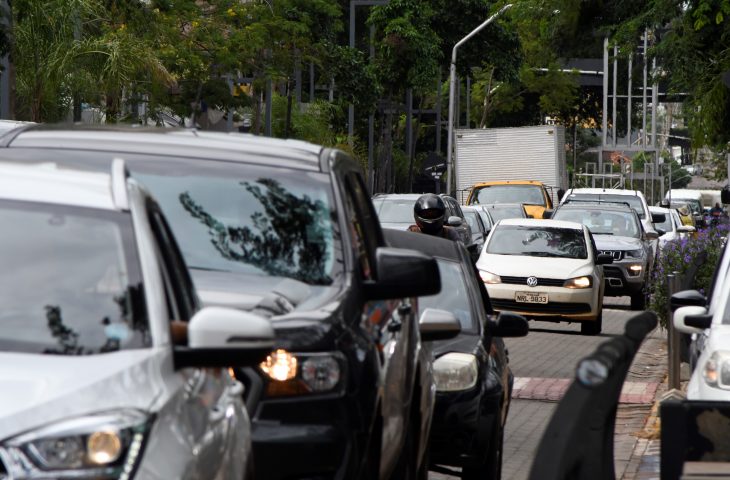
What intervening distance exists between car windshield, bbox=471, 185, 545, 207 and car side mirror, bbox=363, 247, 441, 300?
109 ft

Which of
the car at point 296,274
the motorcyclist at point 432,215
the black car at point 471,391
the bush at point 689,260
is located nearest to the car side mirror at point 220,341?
the car at point 296,274

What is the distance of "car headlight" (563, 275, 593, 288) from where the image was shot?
2308 cm

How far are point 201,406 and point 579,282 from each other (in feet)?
61.9

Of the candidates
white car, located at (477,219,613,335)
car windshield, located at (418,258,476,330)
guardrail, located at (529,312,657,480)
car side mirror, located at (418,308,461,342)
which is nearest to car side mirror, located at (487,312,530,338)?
car windshield, located at (418,258,476,330)

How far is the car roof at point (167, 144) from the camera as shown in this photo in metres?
7.16

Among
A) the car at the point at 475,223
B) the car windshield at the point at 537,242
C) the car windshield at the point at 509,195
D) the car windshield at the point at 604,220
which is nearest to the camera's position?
the car windshield at the point at 537,242

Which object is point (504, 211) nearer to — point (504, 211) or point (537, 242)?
point (504, 211)

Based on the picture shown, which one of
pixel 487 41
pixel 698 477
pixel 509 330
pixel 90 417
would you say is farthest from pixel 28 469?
pixel 487 41

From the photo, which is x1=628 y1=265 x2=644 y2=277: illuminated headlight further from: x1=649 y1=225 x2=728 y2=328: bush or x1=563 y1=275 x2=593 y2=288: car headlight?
x1=649 y1=225 x2=728 y2=328: bush

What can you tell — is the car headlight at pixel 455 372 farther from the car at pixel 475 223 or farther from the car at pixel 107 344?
the car at pixel 475 223

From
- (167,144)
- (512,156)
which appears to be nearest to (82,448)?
(167,144)

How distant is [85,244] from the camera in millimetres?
4613

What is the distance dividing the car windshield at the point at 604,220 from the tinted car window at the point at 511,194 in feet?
30.2

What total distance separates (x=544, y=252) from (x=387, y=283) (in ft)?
57.9
